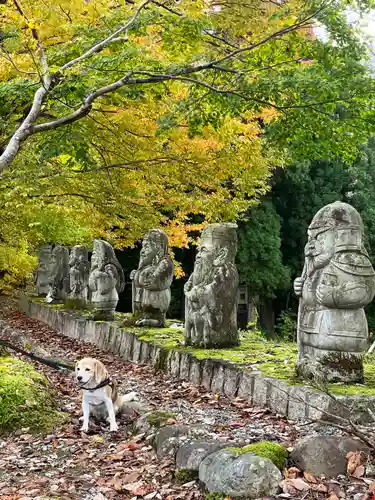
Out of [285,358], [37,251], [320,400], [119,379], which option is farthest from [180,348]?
[37,251]

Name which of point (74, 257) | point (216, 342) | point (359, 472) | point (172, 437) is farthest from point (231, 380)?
point (74, 257)

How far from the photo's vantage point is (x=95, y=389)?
20.7 ft

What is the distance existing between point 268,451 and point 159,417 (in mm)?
2004

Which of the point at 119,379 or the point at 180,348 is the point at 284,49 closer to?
the point at 180,348

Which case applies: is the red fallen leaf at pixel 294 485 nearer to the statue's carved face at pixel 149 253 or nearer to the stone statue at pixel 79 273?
the statue's carved face at pixel 149 253

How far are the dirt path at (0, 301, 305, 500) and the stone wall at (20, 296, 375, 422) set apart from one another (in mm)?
180

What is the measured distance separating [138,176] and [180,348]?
3817 millimetres

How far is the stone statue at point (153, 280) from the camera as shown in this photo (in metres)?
11.5

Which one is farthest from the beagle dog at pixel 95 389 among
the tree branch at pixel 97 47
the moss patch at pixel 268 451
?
the tree branch at pixel 97 47

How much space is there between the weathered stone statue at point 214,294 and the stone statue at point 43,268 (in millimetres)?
14609

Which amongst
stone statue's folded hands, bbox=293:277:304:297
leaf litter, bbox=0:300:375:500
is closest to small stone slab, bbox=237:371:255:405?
leaf litter, bbox=0:300:375:500

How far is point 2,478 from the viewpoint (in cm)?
501

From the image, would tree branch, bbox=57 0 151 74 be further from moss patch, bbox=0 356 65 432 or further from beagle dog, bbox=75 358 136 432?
moss patch, bbox=0 356 65 432

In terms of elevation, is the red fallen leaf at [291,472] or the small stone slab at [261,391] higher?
the small stone slab at [261,391]
